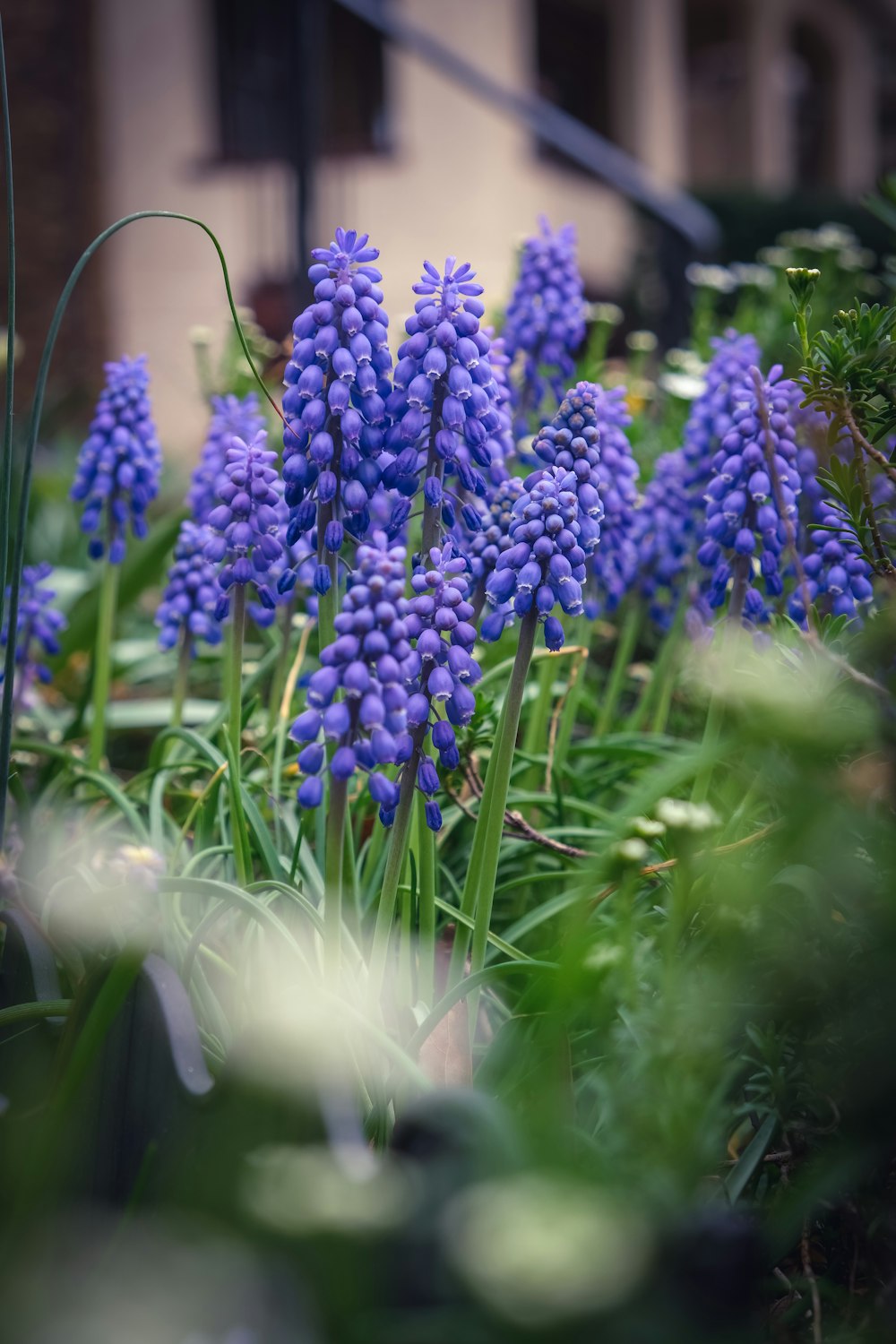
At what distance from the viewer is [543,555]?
1.54 meters

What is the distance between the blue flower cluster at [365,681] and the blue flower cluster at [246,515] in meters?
0.39

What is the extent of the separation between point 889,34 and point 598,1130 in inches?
888

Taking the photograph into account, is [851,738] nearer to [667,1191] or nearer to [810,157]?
[667,1191]

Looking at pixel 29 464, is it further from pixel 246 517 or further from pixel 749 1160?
pixel 749 1160

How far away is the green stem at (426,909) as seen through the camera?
5.56 feet

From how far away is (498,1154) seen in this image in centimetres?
91

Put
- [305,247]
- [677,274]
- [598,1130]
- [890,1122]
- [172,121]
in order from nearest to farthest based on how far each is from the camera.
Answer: [890,1122] → [598,1130] → [305,247] → [677,274] → [172,121]

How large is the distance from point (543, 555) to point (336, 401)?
13.2 inches

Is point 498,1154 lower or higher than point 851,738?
lower

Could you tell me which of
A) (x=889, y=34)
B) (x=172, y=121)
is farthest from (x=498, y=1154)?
(x=889, y=34)

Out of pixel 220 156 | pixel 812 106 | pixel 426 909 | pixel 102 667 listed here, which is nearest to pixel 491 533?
pixel 426 909

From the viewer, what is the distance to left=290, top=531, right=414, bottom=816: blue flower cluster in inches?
51.4

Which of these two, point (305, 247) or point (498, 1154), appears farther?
point (305, 247)

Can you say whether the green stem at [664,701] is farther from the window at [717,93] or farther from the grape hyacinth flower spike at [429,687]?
the window at [717,93]
